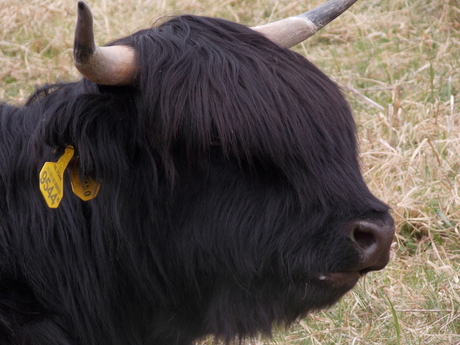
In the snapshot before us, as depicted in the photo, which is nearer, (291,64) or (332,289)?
(332,289)

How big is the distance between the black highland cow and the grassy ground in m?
0.89

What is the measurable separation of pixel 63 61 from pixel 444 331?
485 cm

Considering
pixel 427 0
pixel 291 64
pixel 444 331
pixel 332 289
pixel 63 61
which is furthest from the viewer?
pixel 427 0

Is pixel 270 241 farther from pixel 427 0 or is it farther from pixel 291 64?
pixel 427 0

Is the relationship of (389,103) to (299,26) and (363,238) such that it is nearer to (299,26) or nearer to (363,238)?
(299,26)

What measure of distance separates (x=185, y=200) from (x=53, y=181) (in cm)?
51

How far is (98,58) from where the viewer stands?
2.59m

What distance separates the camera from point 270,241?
9.10ft

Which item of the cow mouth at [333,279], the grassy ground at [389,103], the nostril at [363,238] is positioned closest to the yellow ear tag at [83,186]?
the cow mouth at [333,279]

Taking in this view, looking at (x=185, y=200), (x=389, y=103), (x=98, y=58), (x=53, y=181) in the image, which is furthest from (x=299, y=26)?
(x=389, y=103)

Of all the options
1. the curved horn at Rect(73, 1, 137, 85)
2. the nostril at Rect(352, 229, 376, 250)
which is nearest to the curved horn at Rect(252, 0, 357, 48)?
the curved horn at Rect(73, 1, 137, 85)

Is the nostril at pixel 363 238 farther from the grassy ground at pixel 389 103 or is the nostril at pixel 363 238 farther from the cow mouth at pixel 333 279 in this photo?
the grassy ground at pixel 389 103

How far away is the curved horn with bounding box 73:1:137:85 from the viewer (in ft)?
7.74

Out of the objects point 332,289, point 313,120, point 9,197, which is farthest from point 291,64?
point 9,197
